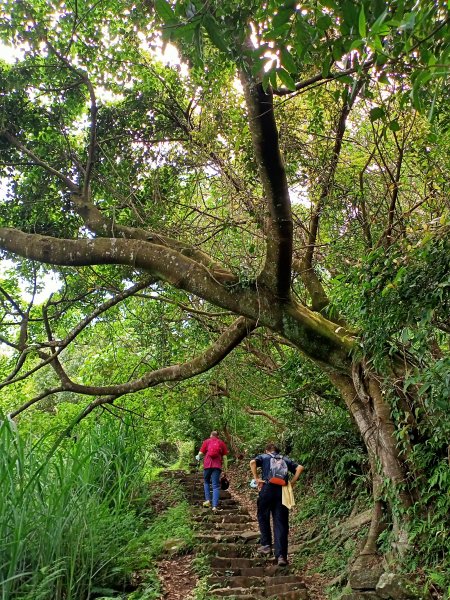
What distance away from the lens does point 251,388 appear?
1079 cm

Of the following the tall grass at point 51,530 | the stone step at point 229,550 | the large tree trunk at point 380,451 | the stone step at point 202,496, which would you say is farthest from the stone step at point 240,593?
the stone step at point 202,496

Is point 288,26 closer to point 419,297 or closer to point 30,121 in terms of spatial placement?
point 419,297

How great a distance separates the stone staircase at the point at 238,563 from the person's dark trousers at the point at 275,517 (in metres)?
0.22

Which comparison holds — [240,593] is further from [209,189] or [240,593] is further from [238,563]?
[209,189]

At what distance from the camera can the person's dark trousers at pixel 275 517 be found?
602cm

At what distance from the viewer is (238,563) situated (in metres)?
6.02

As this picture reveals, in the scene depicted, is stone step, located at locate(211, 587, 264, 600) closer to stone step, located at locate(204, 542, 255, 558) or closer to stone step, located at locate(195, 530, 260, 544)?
stone step, located at locate(204, 542, 255, 558)

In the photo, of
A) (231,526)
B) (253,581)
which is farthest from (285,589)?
(231,526)

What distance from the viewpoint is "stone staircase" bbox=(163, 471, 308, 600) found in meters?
4.93

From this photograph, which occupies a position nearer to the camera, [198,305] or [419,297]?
[419,297]

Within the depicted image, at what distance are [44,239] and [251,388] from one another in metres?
6.32

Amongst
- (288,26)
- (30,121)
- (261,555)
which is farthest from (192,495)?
(288,26)

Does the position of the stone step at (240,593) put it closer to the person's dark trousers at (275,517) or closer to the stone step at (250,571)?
the stone step at (250,571)

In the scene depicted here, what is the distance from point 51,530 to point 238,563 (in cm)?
281
